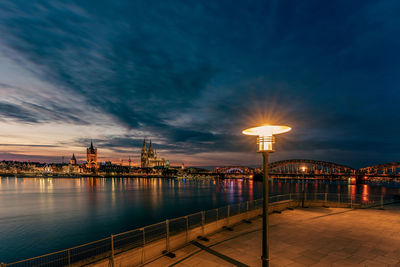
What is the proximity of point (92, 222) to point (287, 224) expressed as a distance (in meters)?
39.2

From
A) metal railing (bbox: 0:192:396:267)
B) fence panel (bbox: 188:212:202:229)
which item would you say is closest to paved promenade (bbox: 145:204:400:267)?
fence panel (bbox: 188:212:202:229)

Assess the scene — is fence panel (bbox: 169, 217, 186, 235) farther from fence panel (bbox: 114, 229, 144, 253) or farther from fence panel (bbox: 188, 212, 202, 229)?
fence panel (bbox: 114, 229, 144, 253)

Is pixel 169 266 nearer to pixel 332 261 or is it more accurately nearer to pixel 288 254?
pixel 288 254

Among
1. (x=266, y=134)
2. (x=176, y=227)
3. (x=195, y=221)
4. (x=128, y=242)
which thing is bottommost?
(x=128, y=242)

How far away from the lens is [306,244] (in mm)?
10781

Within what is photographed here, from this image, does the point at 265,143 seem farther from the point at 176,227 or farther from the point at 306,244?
the point at 176,227

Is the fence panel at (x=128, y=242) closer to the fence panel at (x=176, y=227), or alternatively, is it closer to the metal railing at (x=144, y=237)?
the metal railing at (x=144, y=237)

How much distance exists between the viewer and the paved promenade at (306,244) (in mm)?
8953

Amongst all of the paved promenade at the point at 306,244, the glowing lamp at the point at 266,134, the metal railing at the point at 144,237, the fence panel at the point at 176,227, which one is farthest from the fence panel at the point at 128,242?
the glowing lamp at the point at 266,134

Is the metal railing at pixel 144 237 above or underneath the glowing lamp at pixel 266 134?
underneath

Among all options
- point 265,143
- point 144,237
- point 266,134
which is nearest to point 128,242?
point 144,237

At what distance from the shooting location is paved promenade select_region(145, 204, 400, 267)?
8.95m

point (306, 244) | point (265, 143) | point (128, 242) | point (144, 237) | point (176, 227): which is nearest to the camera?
point (265, 143)

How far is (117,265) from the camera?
27.1ft
